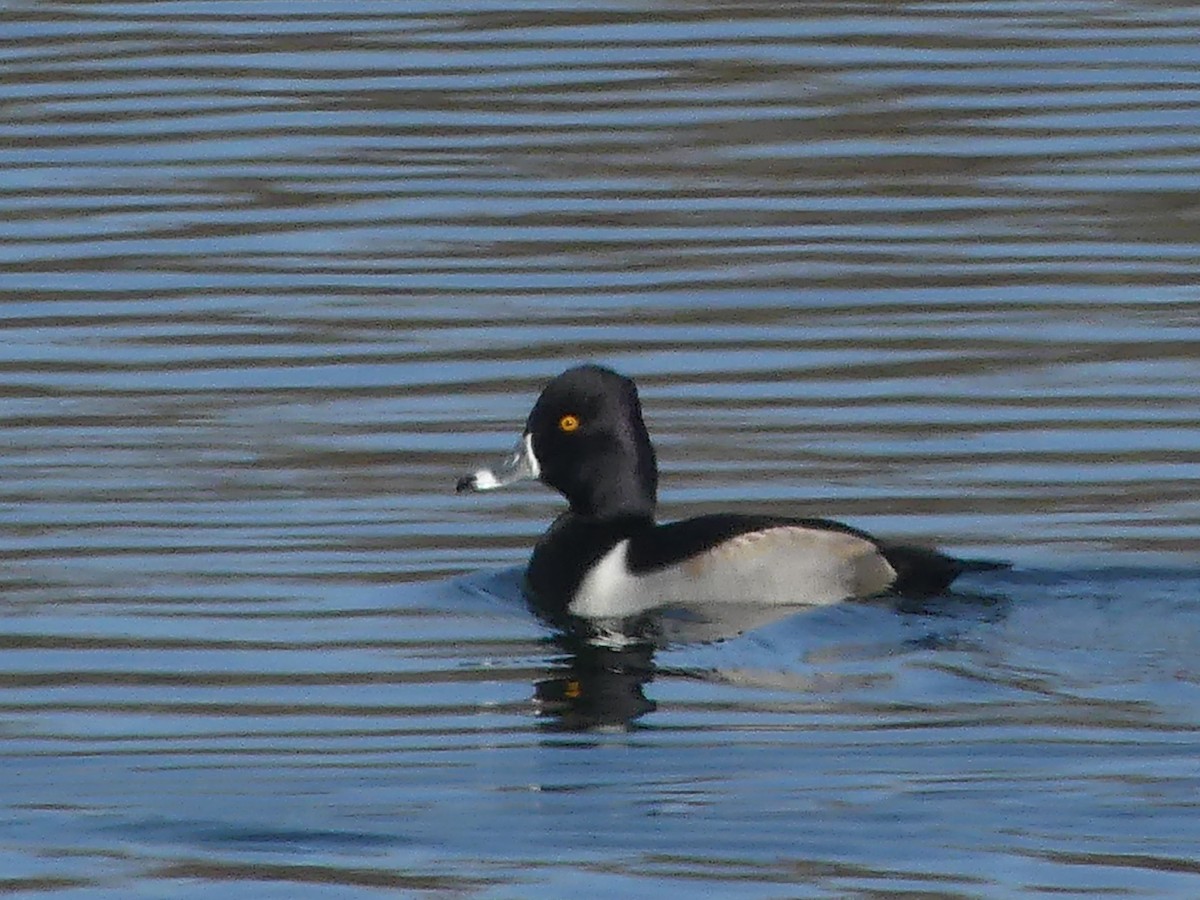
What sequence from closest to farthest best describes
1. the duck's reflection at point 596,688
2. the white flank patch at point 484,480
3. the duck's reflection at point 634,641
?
the duck's reflection at point 596,688, the duck's reflection at point 634,641, the white flank patch at point 484,480

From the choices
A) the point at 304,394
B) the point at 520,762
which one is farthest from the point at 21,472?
the point at 520,762

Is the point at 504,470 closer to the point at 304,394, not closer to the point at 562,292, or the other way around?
the point at 304,394

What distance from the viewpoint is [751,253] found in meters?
Answer: 15.4

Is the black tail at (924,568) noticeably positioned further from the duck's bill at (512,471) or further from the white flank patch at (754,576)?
the duck's bill at (512,471)

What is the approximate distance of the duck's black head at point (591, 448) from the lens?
11.7 metres

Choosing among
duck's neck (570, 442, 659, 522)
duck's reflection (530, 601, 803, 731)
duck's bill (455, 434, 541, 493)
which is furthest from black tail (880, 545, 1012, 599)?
duck's bill (455, 434, 541, 493)

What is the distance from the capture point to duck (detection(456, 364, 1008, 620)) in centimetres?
1090

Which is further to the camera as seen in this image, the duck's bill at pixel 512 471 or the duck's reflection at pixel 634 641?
the duck's bill at pixel 512 471

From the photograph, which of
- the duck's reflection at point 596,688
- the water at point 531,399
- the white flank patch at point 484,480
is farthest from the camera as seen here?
the white flank patch at point 484,480

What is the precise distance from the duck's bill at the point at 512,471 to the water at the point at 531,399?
0.82 feet

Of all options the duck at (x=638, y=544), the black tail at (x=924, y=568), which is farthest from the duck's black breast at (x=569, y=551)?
the black tail at (x=924, y=568)

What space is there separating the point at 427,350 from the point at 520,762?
5.13 m

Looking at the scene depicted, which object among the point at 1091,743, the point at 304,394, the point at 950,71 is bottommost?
the point at 1091,743

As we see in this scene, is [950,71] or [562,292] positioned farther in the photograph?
[950,71]
